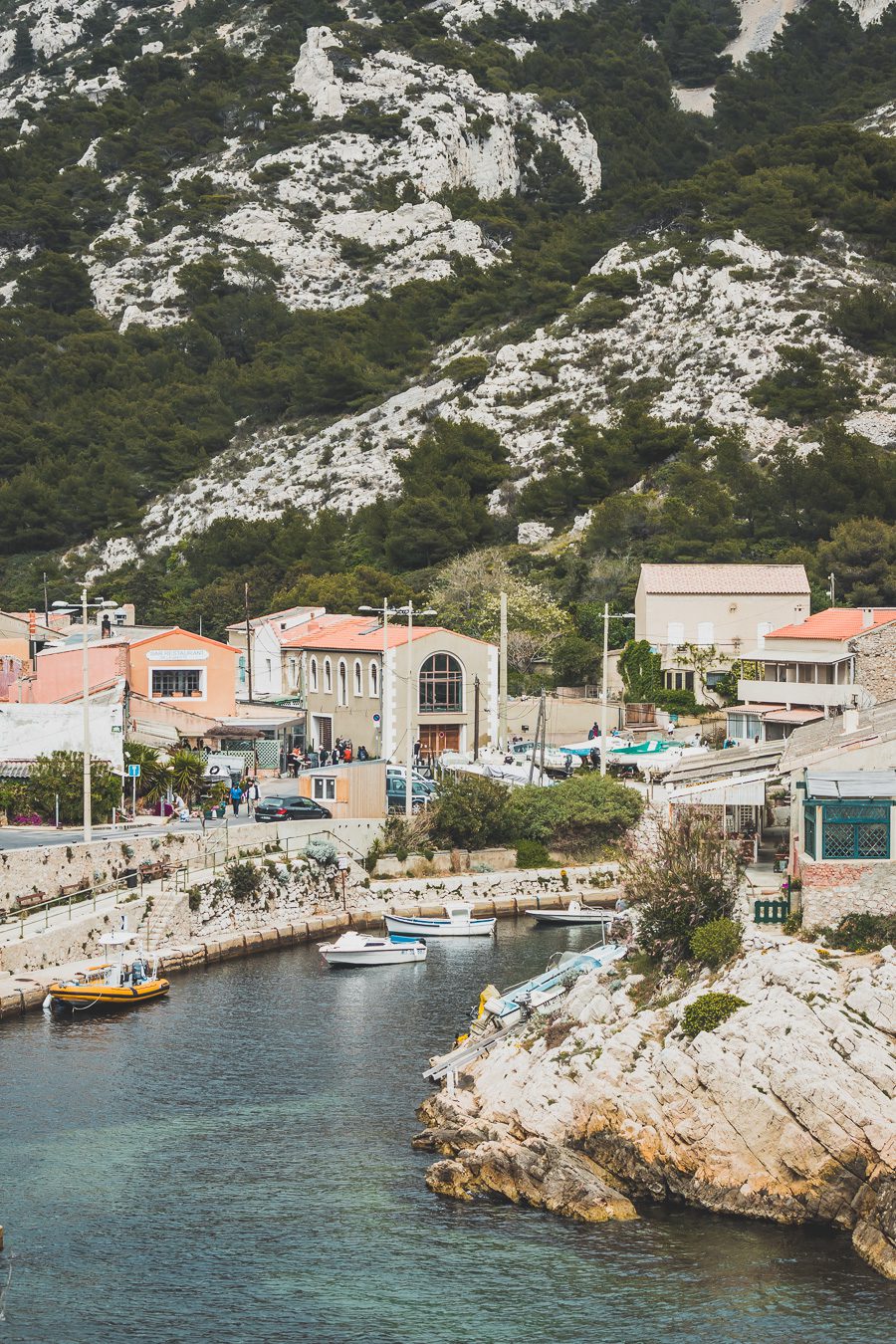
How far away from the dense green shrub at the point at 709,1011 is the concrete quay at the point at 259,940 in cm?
1625

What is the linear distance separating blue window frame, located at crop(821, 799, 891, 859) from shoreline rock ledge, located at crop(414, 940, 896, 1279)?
236 cm

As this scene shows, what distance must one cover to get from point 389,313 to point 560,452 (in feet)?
101

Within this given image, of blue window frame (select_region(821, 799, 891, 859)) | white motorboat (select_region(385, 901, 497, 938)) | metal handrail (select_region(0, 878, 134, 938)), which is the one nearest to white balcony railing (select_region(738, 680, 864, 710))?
white motorboat (select_region(385, 901, 497, 938))

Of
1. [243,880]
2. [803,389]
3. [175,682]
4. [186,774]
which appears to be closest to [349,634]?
[175,682]

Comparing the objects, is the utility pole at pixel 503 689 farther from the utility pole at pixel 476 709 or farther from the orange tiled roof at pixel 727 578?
the orange tiled roof at pixel 727 578

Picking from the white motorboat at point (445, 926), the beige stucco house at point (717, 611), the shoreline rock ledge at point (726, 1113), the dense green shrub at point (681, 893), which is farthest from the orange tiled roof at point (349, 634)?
the shoreline rock ledge at point (726, 1113)

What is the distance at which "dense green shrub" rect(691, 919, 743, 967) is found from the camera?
29.2 m

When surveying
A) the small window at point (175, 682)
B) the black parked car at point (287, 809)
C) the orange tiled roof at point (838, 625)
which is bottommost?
the black parked car at point (287, 809)

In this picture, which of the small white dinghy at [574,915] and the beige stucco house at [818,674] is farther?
the beige stucco house at [818,674]

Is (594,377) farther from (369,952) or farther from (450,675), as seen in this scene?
(369,952)

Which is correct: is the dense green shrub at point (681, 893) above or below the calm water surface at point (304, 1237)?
above

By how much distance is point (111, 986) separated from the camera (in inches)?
1505

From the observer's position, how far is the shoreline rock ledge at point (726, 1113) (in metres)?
24.5

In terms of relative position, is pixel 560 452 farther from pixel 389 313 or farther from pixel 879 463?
pixel 389 313
